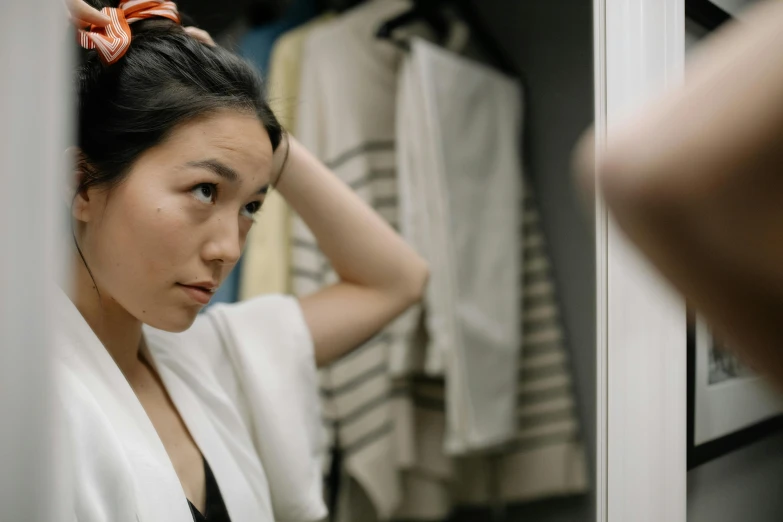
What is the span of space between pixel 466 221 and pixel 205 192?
609mm

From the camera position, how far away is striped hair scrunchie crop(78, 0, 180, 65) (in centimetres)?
60

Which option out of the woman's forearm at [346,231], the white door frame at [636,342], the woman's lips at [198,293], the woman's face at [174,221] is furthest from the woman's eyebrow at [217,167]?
the white door frame at [636,342]

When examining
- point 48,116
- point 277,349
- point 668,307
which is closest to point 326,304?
point 277,349

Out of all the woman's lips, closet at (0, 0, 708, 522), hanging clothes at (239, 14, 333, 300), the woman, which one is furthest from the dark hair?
hanging clothes at (239, 14, 333, 300)

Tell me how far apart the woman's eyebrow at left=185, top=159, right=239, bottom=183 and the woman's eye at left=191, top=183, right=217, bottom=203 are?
14 mm

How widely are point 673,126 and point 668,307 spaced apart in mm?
395

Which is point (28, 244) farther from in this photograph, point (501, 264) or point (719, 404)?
point (501, 264)

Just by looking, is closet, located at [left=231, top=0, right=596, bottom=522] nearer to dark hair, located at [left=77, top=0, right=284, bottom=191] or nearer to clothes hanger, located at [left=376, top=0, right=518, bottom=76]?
clothes hanger, located at [left=376, top=0, right=518, bottom=76]

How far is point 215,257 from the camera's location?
2.07 ft

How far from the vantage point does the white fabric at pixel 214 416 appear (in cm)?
54

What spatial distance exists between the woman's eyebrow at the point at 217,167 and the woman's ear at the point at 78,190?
9 centimetres

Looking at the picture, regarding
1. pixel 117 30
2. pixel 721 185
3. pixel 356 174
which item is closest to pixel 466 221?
pixel 356 174

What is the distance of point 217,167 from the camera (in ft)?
2.03

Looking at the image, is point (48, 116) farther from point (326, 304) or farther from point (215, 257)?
point (326, 304)
